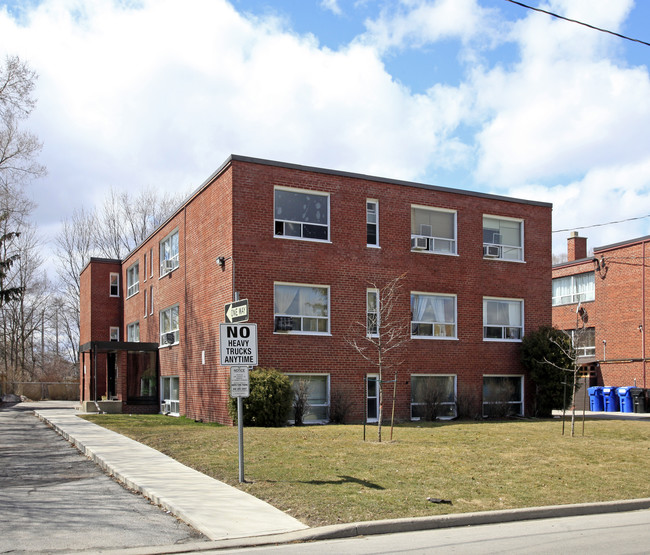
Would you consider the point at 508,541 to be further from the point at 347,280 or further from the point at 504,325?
the point at 504,325

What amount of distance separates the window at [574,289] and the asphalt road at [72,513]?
31689 millimetres

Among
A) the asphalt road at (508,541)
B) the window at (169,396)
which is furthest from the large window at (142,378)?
the asphalt road at (508,541)

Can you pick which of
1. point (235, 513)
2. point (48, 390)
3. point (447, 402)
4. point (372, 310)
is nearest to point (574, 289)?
point (447, 402)

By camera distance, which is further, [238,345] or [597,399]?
[597,399]

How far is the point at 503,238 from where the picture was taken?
26.8 metres

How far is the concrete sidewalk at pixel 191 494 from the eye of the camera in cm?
842

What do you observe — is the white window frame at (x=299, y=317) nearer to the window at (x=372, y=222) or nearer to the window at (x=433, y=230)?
the window at (x=372, y=222)

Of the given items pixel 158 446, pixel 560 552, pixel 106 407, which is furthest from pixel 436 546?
pixel 106 407

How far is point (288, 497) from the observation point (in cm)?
993

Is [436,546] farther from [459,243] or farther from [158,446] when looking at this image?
[459,243]

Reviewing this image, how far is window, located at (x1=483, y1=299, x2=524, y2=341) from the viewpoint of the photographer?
2603 centimetres

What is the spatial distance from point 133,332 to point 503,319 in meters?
19.7

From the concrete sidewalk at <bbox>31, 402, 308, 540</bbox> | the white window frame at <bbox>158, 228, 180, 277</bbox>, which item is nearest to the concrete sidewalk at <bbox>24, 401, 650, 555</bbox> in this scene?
the concrete sidewalk at <bbox>31, 402, 308, 540</bbox>

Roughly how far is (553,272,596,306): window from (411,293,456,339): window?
17.0 metres
